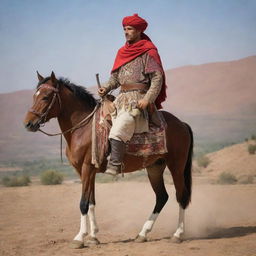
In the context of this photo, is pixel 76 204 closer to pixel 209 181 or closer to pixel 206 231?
pixel 206 231

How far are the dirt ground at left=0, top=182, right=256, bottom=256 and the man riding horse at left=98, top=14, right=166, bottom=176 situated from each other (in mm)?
1306

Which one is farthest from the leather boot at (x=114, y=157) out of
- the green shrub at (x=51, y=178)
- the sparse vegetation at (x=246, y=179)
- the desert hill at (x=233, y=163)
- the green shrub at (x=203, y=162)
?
the green shrub at (x=203, y=162)

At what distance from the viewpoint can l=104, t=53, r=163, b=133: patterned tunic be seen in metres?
6.03

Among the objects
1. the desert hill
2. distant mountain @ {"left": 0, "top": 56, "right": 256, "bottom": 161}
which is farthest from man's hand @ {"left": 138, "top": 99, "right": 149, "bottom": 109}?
distant mountain @ {"left": 0, "top": 56, "right": 256, "bottom": 161}

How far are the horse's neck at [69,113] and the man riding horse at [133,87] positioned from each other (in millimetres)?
402

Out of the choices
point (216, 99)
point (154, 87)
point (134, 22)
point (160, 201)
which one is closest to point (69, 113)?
point (154, 87)

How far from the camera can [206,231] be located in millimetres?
7207

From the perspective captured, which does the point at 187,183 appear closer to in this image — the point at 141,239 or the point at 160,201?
the point at 160,201

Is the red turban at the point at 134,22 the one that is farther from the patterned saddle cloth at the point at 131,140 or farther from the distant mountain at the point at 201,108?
the distant mountain at the point at 201,108

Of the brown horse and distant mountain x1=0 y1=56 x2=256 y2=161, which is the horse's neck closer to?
the brown horse

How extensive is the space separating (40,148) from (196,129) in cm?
1727

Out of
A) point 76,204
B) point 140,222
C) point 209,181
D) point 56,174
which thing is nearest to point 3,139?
point 56,174

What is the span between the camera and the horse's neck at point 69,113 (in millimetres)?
6156

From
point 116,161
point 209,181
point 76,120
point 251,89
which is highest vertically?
point 251,89
